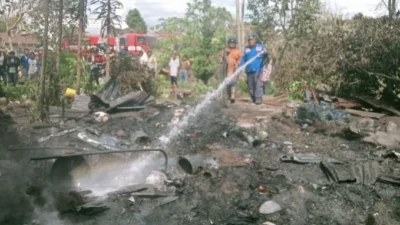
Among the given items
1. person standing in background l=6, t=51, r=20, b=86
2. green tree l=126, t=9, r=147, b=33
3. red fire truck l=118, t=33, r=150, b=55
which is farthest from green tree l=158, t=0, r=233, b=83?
green tree l=126, t=9, r=147, b=33

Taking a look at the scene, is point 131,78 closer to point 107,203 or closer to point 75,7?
point 75,7

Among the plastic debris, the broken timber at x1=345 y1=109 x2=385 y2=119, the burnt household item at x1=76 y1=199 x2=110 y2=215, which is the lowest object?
the plastic debris

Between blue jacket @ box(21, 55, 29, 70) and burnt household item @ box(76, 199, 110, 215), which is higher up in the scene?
blue jacket @ box(21, 55, 29, 70)

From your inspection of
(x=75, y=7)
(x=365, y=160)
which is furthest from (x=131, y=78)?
(x=365, y=160)

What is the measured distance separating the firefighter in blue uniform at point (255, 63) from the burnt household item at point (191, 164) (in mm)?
5223

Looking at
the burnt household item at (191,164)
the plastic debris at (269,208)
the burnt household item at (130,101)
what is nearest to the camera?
the plastic debris at (269,208)

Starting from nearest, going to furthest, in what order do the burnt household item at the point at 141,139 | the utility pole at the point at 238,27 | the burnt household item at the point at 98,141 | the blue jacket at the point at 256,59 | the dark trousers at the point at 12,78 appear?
the burnt household item at the point at 98,141 → the burnt household item at the point at 141,139 → the blue jacket at the point at 256,59 → the dark trousers at the point at 12,78 → the utility pole at the point at 238,27

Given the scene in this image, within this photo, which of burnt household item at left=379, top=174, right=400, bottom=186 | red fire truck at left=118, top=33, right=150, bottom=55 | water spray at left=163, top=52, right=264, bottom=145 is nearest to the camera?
burnt household item at left=379, top=174, right=400, bottom=186

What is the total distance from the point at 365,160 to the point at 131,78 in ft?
24.7

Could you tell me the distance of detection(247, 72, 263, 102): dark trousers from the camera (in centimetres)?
1197

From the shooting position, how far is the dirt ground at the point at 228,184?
18.2 ft

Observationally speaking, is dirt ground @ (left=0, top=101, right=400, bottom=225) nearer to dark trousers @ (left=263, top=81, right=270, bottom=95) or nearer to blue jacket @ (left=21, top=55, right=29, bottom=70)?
dark trousers @ (left=263, top=81, right=270, bottom=95)

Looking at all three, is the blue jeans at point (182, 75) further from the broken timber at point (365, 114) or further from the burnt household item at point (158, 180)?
the burnt household item at point (158, 180)

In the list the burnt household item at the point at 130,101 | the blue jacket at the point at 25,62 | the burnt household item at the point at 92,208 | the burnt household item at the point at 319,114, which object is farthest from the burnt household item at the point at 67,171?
the blue jacket at the point at 25,62
